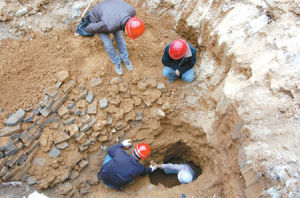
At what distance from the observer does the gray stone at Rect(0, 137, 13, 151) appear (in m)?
3.12

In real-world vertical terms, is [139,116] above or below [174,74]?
below

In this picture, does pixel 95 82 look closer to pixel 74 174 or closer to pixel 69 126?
pixel 69 126

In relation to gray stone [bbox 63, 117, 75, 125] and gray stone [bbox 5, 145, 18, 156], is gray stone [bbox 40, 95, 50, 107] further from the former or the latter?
gray stone [bbox 5, 145, 18, 156]

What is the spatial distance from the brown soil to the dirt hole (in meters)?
0.04

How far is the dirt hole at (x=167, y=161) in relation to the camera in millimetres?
4203

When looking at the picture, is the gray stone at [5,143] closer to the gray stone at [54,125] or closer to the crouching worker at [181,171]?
the gray stone at [54,125]

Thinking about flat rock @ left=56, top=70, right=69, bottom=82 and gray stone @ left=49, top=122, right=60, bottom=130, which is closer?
gray stone @ left=49, top=122, right=60, bottom=130

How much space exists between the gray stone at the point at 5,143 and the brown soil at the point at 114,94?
0.97 feet

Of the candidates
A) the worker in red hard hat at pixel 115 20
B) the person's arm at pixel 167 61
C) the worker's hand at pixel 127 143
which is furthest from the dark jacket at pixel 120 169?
the worker in red hard hat at pixel 115 20

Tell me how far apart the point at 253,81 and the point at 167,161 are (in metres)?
2.51

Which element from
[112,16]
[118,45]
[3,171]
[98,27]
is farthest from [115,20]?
[3,171]

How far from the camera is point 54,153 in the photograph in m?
3.47

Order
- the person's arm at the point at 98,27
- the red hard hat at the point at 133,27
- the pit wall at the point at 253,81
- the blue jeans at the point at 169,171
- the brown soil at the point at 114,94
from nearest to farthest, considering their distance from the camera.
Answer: the pit wall at the point at 253,81 → the red hard hat at the point at 133,27 → the person's arm at the point at 98,27 → the brown soil at the point at 114,94 → the blue jeans at the point at 169,171

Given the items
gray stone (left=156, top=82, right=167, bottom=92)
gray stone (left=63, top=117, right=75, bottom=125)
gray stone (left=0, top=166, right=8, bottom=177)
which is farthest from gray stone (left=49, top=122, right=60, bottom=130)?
gray stone (left=156, top=82, right=167, bottom=92)
